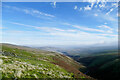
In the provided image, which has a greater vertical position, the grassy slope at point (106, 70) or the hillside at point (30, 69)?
the hillside at point (30, 69)

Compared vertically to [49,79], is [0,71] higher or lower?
higher

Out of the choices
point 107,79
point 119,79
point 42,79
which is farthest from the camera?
point 107,79

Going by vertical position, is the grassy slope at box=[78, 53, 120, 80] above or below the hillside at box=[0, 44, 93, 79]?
below

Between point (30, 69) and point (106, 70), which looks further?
point (106, 70)

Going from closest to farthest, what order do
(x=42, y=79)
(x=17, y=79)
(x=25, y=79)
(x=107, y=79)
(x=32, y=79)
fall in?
(x=17, y=79) → (x=25, y=79) → (x=32, y=79) → (x=42, y=79) → (x=107, y=79)

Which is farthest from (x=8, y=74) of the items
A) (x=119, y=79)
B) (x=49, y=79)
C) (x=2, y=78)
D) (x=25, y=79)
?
(x=119, y=79)

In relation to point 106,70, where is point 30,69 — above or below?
above

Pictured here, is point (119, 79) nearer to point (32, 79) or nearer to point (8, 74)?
point (32, 79)

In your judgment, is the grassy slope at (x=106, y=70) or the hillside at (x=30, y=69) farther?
the grassy slope at (x=106, y=70)

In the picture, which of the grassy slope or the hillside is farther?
the grassy slope

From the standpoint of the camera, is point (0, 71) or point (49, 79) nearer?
point (0, 71)

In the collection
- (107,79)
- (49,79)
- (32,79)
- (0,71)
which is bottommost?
(107,79)
